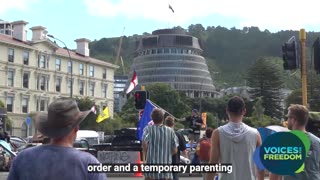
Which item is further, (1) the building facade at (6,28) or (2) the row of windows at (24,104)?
(1) the building facade at (6,28)

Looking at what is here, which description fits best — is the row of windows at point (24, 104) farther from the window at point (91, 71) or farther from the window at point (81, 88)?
the window at point (91, 71)

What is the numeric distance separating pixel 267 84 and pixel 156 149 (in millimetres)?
102911

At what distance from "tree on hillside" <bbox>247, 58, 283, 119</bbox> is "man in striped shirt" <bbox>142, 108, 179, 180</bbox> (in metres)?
101

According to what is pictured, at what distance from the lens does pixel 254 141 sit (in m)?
6.03

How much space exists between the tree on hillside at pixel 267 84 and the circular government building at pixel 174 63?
1864 inches

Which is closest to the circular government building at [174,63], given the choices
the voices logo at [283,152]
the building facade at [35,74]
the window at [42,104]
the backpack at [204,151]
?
the building facade at [35,74]

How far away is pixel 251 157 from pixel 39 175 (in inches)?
115

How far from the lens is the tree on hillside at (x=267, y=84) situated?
108 m

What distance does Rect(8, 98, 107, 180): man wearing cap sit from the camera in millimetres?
3672

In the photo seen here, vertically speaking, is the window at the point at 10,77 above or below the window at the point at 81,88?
above

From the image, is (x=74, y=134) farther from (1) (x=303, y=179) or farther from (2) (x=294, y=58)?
(2) (x=294, y=58)

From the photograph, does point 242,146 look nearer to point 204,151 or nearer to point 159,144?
point 159,144

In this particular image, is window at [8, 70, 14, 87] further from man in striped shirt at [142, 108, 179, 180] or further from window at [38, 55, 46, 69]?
man in striped shirt at [142, 108, 179, 180]

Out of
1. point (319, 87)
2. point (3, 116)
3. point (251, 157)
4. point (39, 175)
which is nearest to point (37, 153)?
point (39, 175)
